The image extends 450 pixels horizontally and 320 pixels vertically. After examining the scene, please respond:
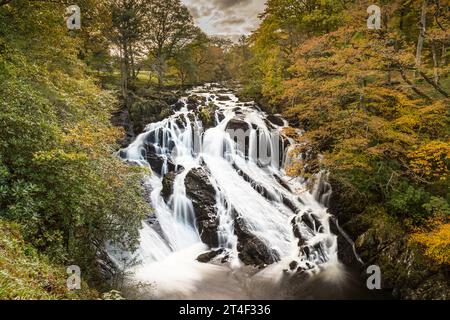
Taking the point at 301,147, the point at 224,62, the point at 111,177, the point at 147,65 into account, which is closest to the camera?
the point at 111,177

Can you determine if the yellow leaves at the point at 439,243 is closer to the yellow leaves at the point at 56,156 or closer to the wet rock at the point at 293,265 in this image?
the wet rock at the point at 293,265

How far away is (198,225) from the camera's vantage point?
41.3ft

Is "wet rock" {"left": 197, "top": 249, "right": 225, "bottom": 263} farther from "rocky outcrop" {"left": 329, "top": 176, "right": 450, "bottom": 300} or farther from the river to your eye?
"rocky outcrop" {"left": 329, "top": 176, "right": 450, "bottom": 300}

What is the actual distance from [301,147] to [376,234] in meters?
4.85

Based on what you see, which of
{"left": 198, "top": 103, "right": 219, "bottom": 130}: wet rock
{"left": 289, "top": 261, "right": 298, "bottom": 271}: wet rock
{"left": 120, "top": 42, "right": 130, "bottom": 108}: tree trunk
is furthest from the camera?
{"left": 120, "top": 42, "right": 130, "bottom": 108}: tree trunk

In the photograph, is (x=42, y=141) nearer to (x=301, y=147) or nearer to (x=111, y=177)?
(x=111, y=177)

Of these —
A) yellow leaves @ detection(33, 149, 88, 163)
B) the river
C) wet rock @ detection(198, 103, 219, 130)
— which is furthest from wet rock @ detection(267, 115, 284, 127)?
yellow leaves @ detection(33, 149, 88, 163)

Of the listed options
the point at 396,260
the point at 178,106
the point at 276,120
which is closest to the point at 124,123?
the point at 178,106

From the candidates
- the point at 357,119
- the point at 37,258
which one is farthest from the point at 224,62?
the point at 37,258

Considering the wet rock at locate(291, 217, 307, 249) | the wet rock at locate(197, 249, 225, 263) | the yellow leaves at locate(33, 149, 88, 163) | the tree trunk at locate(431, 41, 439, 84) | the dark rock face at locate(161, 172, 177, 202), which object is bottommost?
the wet rock at locate(197, 249, 225, 263)

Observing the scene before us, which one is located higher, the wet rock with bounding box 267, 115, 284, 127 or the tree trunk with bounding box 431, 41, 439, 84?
the tree trunk with bounding box 431, 41, 439, 84

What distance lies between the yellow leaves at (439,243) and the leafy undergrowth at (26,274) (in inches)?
378

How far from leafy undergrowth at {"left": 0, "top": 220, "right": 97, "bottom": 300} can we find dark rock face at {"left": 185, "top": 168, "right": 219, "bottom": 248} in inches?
247

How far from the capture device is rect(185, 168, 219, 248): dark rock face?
12.2 meters
